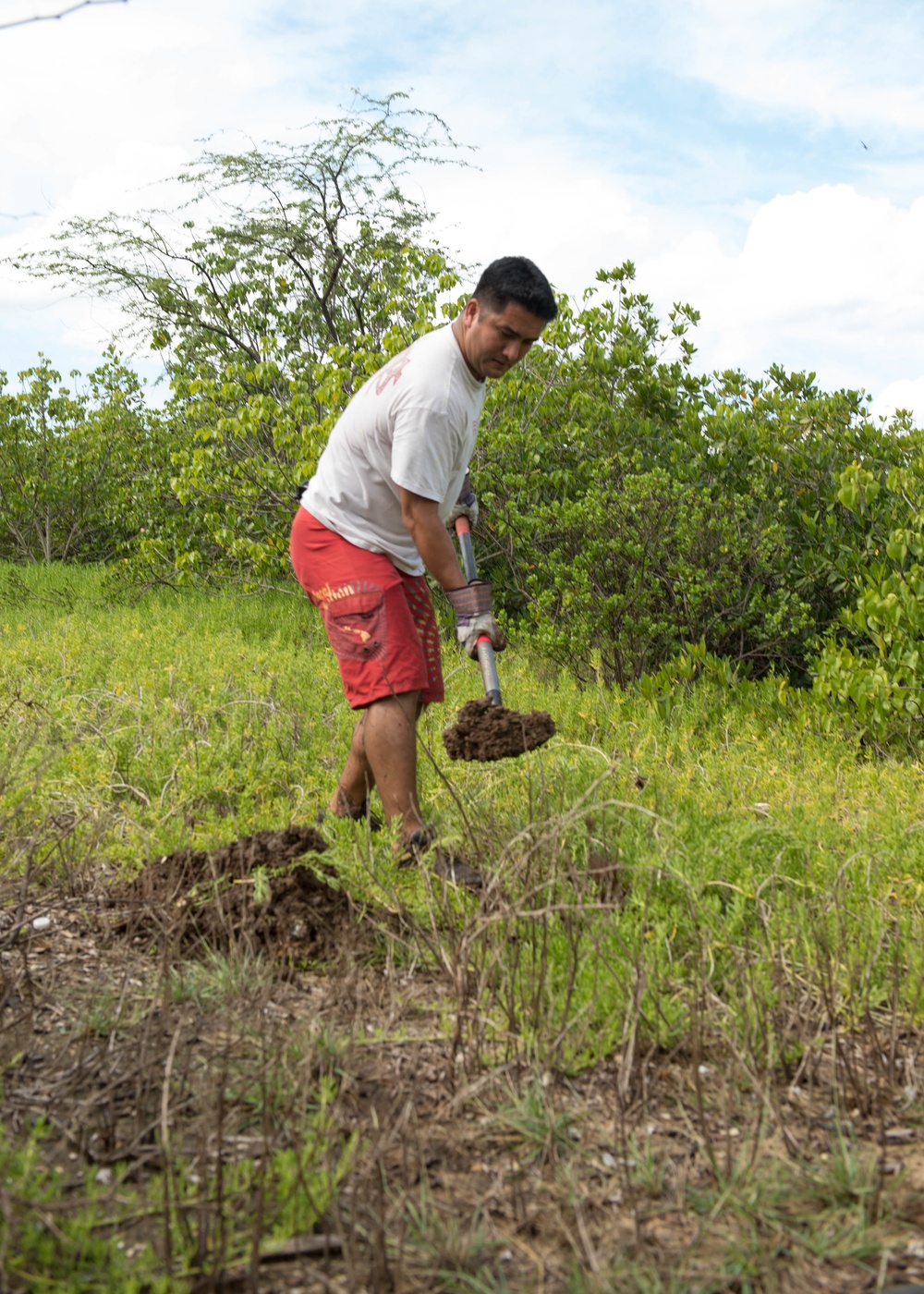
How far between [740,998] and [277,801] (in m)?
2.15

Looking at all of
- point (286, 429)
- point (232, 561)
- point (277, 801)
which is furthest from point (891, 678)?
point (232, 561)

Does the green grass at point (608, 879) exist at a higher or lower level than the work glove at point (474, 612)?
lower

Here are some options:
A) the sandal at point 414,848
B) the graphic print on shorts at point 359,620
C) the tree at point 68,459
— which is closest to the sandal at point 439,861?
the sandal at point 414,848

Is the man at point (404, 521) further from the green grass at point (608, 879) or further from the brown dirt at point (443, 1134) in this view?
the brown dirt at point (443, 1134)

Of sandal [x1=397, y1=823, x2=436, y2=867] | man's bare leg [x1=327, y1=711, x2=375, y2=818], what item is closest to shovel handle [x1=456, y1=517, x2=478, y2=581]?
man's bare leg [x1=327, y1=711, x2=375, y2=818]

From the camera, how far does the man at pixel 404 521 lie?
3.77 metres

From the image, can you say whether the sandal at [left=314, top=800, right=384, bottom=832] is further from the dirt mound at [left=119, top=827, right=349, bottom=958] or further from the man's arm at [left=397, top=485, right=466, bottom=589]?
the man's arm at [left=397, top=485, right=466, bottom=589]

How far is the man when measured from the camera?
3.77 m

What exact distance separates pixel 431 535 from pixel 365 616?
0.41 m

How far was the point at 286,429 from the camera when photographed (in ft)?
28.1

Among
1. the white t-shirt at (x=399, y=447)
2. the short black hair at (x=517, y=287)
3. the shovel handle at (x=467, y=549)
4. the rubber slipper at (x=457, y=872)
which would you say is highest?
the short black hair at (x=517, y=287)

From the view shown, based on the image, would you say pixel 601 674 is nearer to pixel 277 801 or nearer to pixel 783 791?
pixel 783 791

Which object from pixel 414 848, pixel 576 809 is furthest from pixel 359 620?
pixel 576 809

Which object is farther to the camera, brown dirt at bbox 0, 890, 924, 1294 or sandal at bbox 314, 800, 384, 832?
sandal at bbox 314, 800, 384, 832
